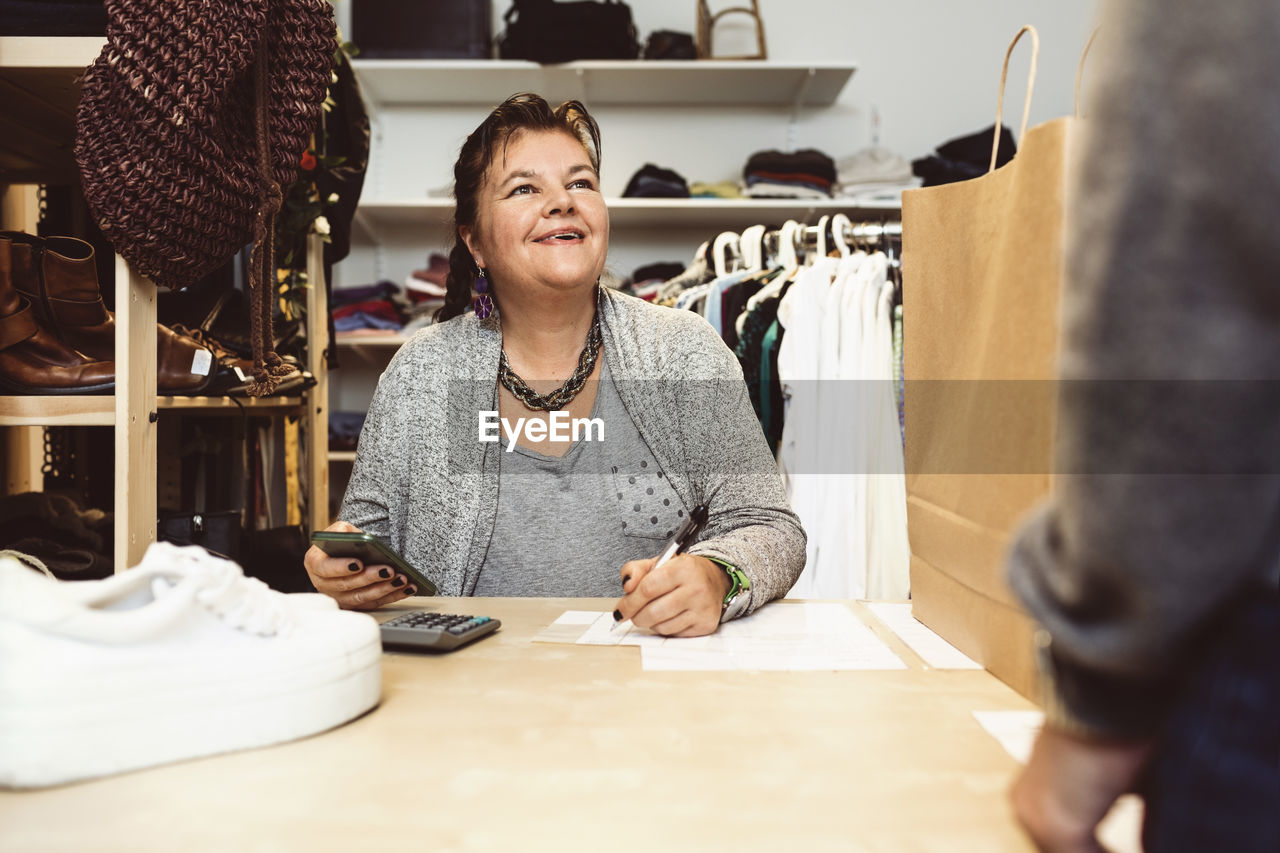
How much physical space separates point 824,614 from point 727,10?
2532 millimetres

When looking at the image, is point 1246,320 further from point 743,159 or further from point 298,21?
point 743,159

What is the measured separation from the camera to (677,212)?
2969mm

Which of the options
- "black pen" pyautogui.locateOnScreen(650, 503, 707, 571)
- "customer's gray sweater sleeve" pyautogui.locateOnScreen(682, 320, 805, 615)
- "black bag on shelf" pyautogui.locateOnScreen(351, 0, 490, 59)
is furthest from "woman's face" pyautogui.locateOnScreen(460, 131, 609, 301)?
"black bag on shelf" pyautogui.locateOnScreen(351, 0, 490, 59)

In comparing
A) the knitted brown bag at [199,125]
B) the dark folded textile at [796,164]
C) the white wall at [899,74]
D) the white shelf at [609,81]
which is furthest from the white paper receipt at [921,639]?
the white wall at [899,74]

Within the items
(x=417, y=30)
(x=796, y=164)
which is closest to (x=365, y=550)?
(x=796, y=164)

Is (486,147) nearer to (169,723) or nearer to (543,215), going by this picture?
(543,215)

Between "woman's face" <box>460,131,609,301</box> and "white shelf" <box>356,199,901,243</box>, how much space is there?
1.34 m

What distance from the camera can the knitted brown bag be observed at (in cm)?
96

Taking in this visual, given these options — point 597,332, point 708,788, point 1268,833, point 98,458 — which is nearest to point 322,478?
point 98,458

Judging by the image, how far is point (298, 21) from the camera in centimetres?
110

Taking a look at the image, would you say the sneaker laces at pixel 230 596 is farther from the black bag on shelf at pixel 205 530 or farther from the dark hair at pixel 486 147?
the dark hair at pixel 486 147

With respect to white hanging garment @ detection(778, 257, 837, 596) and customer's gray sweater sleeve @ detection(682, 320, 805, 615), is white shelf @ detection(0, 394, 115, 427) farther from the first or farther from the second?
white hanging garment @ detection(778, 257, 837, 596)

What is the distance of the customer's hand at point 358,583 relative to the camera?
0.93m

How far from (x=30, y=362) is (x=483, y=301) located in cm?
63
